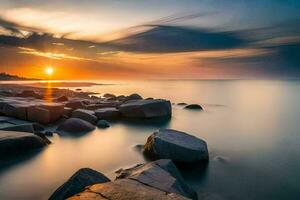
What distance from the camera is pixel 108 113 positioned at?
2061 cm

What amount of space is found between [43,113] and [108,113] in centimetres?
514

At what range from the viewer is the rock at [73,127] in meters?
14.7

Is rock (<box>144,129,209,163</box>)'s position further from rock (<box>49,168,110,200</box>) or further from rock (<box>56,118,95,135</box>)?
rock (<box>56,118,95,135</box>)

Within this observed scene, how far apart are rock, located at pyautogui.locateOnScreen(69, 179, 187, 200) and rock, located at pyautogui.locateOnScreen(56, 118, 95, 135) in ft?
34.6

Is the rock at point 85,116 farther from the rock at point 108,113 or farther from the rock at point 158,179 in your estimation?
the rock at point 158,179

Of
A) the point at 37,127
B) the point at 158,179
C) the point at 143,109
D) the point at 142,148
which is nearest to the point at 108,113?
the point at 143,109

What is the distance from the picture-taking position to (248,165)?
1077 cm

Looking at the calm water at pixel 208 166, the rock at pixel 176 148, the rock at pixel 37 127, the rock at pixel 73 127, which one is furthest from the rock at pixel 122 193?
the rock at pixel 37 127

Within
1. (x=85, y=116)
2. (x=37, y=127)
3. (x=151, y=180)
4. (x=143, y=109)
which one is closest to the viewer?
(x=151, y=180)

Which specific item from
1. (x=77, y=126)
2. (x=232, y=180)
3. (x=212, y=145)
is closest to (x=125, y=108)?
(x=77, y=126)

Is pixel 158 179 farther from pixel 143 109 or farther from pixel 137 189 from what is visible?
pixel 143 109

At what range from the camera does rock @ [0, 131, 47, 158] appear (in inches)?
394

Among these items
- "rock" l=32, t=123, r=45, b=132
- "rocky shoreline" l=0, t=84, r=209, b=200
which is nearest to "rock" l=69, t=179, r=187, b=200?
"rocky shoreline" l=0, t=84, r=209, b=200

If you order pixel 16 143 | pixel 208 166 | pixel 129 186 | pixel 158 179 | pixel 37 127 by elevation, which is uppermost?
pixel 129 186
